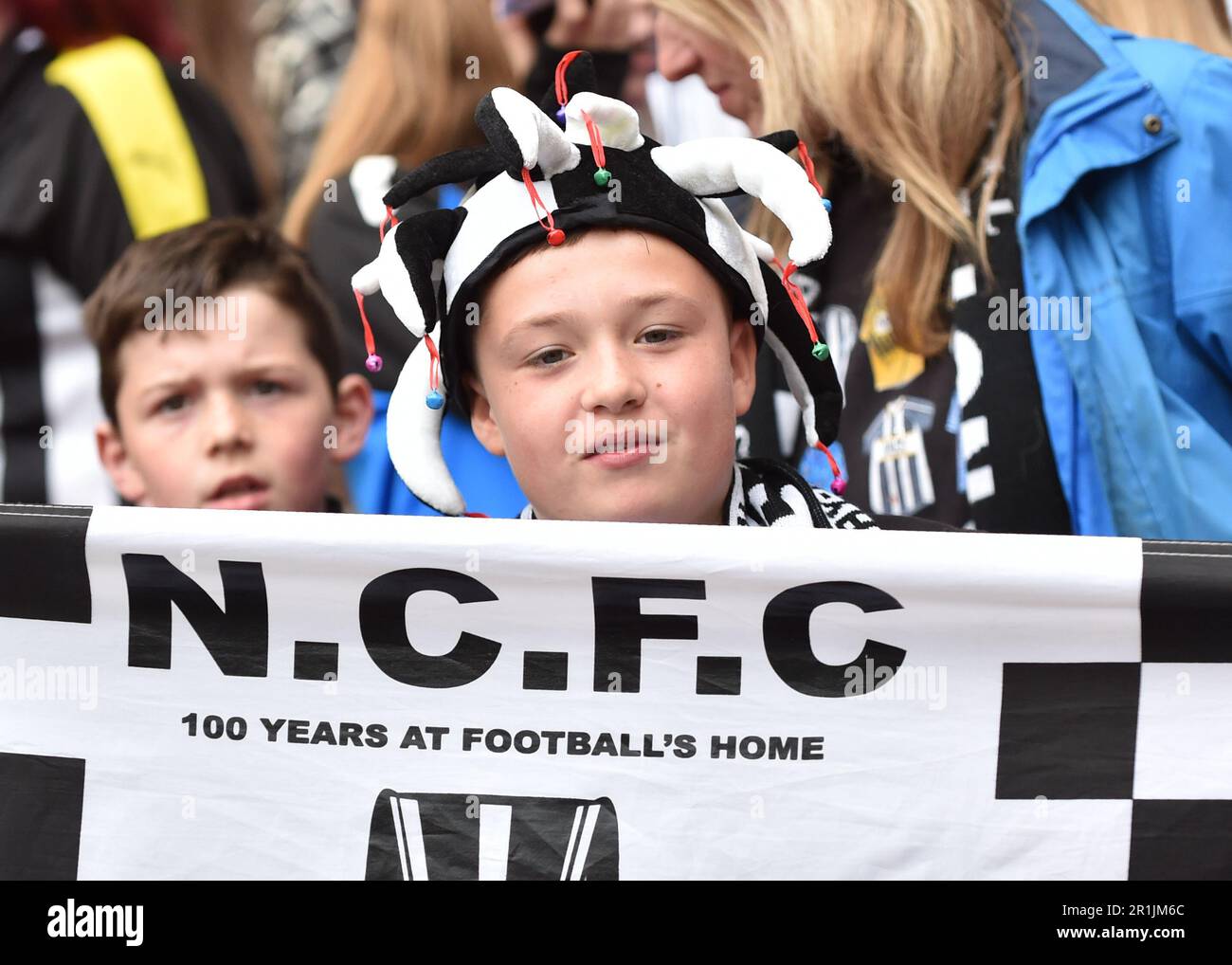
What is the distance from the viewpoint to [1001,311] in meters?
2.70

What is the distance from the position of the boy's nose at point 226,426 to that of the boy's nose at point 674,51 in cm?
105

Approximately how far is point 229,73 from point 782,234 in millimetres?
1826

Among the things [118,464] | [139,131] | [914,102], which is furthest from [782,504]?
[139,131]

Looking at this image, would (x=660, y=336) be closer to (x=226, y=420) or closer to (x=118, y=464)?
(x=226, y=420)

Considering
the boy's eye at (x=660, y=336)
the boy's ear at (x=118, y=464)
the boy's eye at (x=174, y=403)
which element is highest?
the boy's eye at (x=174, y=403)

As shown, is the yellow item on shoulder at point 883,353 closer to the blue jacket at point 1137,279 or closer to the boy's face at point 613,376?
the blue jacket at point 1137,279

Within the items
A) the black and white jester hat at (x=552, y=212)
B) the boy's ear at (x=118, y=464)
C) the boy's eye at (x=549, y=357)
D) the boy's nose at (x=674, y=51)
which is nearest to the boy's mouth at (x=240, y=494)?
the boy's ear at (x=118, y=464)

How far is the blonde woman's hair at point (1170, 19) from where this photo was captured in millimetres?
2881

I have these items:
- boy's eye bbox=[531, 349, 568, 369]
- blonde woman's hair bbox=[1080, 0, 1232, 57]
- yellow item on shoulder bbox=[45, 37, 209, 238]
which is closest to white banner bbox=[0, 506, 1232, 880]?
boy's eye bbox=[531, 349, 568, 369]

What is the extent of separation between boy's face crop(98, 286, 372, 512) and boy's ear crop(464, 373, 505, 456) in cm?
71

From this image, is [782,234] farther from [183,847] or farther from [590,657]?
[183,847]

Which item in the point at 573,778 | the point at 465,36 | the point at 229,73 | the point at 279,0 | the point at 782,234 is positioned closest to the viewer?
the point at 573,778

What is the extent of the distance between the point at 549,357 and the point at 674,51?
1.22m
